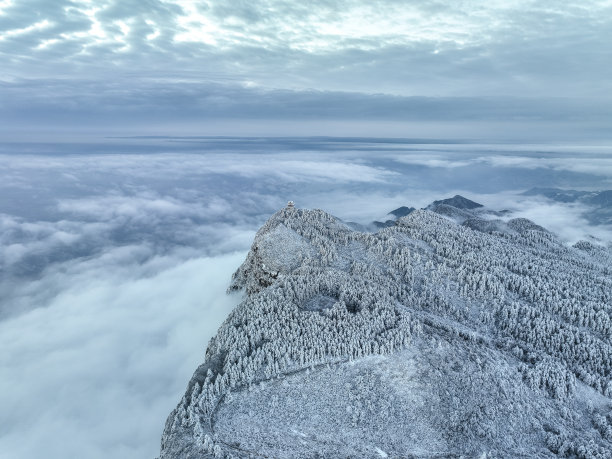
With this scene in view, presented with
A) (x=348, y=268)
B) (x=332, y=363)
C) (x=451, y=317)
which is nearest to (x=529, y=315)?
(x=451, y=317)

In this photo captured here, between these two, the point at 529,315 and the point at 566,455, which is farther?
the point at 529,315

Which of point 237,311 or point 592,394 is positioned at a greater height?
point 237,311

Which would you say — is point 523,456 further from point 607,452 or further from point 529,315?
point 529,315

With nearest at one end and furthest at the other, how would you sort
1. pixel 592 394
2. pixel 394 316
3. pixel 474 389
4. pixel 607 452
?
pixel 607 452 < pixel 474 389 < pixel 592 394 < pixel 394 316

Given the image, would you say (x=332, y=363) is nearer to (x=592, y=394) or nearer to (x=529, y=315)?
(x=592, y=394)

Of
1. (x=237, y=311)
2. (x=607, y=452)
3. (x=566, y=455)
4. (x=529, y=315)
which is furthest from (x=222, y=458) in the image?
(x=529, y=315)

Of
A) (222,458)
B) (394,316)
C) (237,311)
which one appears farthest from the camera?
(237,311)

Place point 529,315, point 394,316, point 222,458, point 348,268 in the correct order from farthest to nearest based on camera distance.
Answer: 1. point 348,268
2. point 529,315
3. point 394,316
4. point 222,458
